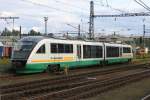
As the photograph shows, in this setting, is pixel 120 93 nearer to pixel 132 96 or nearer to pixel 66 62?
pixel 132 96

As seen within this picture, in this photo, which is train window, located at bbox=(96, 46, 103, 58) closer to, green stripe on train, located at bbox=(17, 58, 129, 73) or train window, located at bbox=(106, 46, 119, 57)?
green stripe on train, located at bbox=(17, 58, 129, 73)

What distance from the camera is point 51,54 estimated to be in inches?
1164

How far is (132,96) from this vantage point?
17.4 metres

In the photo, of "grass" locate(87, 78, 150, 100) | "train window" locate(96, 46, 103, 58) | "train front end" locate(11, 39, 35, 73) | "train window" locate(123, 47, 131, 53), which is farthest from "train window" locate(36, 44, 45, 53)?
"train window" locate(123, 47, 131, 53)

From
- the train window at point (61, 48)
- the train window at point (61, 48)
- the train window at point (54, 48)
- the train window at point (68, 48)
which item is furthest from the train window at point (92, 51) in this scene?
the train window at point (54, 48)

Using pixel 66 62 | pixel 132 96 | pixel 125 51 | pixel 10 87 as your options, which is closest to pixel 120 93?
pixel 132 96

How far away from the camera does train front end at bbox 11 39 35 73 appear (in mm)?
27547

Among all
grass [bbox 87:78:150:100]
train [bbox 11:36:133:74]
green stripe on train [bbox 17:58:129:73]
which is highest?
train [bbox 11:36:133:74]

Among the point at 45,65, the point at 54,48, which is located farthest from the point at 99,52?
the point at 45,65

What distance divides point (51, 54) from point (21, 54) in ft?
8.37

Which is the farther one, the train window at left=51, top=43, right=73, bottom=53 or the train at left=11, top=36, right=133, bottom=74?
the train window at left=51, top=43, right=73, bottom=53

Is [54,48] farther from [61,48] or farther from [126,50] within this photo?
[126,50]

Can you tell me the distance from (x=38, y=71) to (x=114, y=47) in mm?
17836

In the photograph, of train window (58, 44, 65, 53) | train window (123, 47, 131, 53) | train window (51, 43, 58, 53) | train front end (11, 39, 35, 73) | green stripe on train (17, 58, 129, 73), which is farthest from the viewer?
train window (123, 47, 131, 53)
